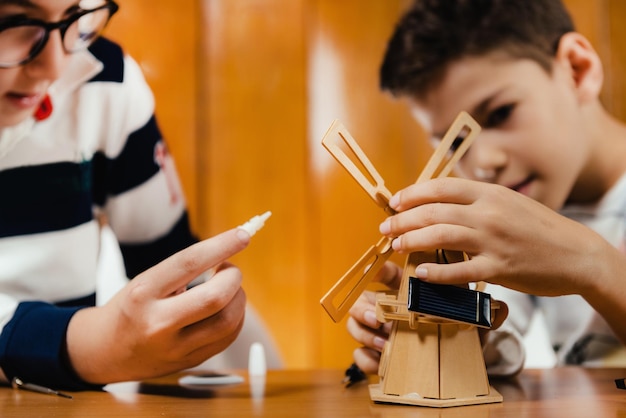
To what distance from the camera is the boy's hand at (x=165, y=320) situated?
59 centimetres

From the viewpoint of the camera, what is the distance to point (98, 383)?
68 centimetres

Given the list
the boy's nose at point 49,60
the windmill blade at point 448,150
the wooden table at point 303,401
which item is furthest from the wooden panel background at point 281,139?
the windmill blade at point 448,150

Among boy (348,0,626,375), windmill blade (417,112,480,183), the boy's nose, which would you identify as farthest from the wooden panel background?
windmill blade (417,112,480,183)

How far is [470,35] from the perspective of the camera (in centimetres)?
115

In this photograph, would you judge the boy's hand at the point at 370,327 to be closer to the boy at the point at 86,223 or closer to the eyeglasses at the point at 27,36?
the boy at the point at 86,223

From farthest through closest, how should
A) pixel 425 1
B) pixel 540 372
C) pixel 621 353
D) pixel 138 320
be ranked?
pixel 425 1 → pixel 621 353 → pixel 540 372 → pixel 138 320

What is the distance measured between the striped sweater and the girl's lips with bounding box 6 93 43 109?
0.02m

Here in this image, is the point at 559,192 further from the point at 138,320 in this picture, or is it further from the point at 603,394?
the point at 138,320

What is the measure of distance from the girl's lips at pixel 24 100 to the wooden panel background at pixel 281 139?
1.16 ft

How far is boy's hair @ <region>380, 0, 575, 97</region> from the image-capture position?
1.15 metres

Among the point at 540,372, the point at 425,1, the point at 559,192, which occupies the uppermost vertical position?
the point at 425,1

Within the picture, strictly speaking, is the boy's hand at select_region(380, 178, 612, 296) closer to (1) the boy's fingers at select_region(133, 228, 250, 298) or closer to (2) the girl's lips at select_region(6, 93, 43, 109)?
(1) the boy's fingers at select_region(133, 228, 250, 298)

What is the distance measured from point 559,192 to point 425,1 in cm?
42

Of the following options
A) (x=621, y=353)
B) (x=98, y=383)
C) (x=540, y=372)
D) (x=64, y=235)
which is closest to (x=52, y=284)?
(x=64, y=235)
